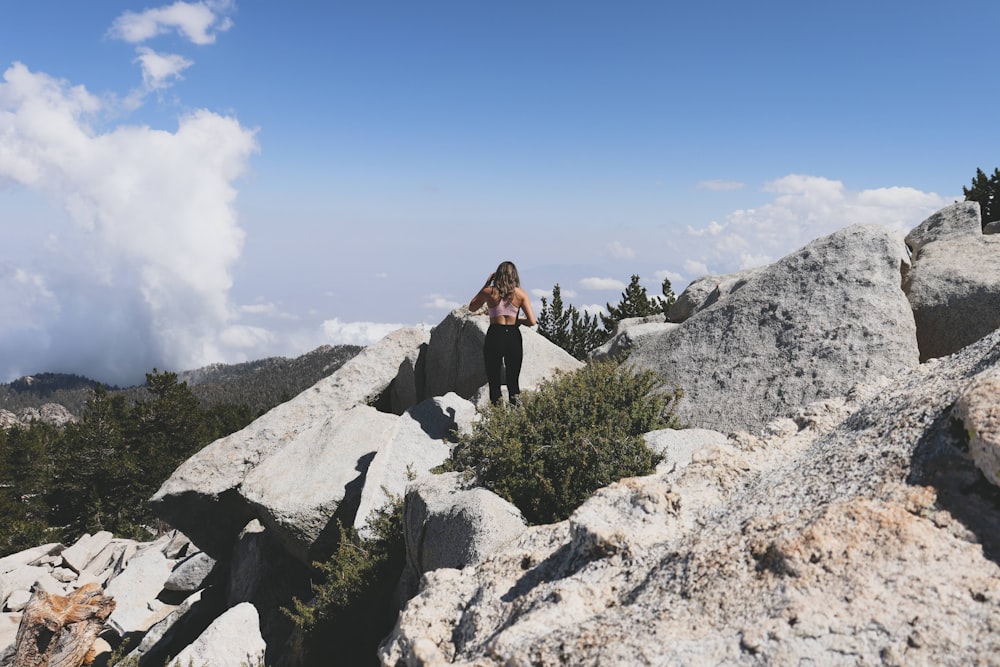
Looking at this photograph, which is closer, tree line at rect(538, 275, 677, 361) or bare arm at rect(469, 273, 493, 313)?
bare arm at rect(469, 273, 493, 313)

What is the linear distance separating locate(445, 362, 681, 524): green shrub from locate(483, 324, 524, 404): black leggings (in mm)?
1575

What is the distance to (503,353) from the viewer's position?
11773 millimetres

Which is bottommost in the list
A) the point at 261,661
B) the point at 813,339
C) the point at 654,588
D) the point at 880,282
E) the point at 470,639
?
the point at 261,661

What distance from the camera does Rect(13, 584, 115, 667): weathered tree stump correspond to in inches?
434

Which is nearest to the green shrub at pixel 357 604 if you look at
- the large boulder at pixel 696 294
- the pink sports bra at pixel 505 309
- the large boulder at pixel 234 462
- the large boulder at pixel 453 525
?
the large boulder at pixel 453 525

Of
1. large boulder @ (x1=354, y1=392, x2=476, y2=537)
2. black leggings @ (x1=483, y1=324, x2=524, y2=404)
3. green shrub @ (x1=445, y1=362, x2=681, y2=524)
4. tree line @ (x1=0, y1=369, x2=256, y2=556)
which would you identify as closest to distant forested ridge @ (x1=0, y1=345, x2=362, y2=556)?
A: tree line @ (x1=0, y1=369, x2=256, y2=556)

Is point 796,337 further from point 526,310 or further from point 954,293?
point 526,310

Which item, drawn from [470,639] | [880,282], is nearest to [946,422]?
[470,639]

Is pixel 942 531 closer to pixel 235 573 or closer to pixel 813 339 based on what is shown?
pixel 813 339

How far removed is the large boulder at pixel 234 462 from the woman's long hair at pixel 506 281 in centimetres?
574

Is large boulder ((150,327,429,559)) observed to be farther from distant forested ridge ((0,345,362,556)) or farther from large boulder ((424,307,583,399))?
distant forested ridge ((0,345,362,556))

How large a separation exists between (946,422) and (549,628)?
2.57 meters

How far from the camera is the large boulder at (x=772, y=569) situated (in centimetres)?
283

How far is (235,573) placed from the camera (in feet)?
47.1
